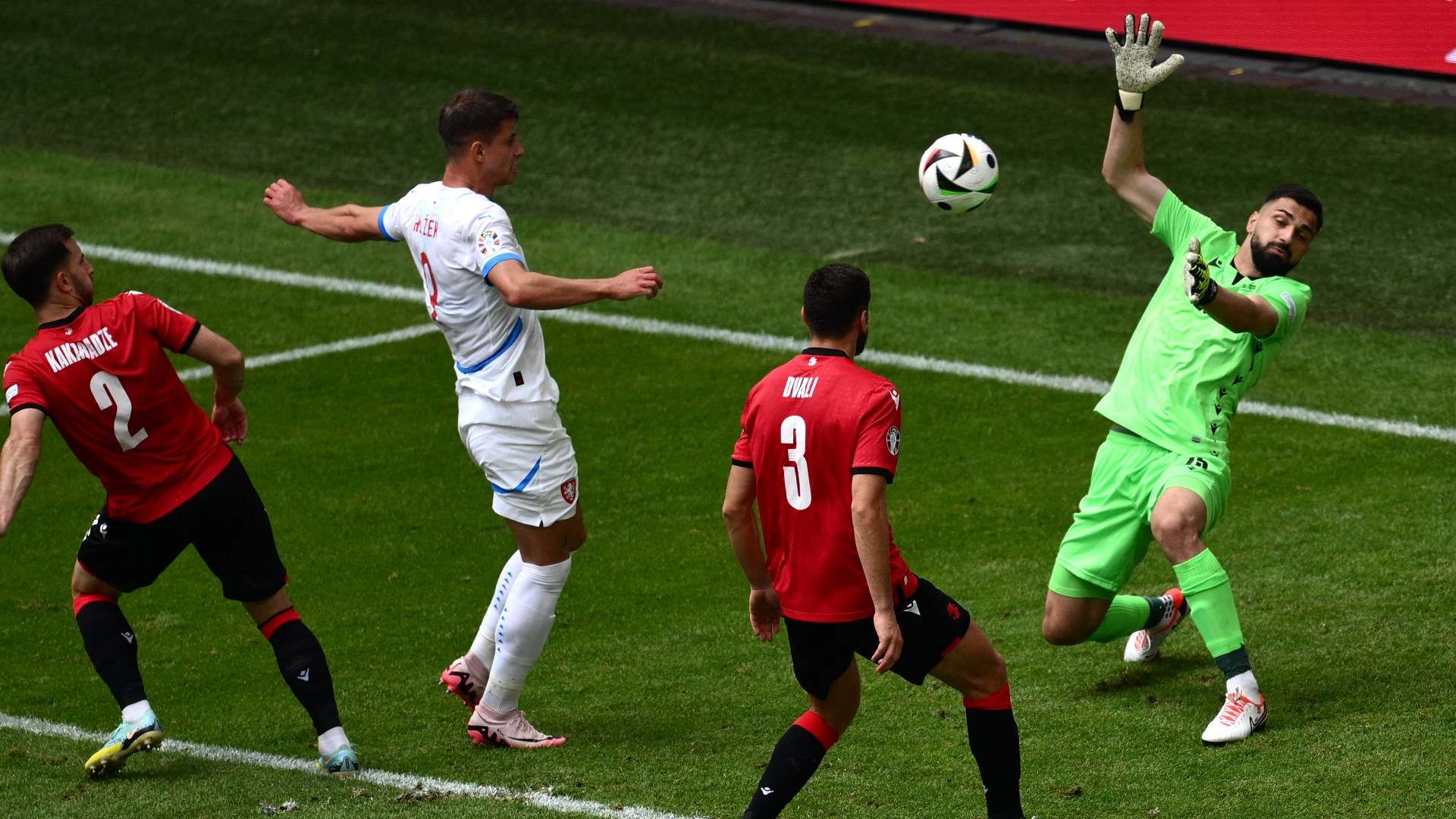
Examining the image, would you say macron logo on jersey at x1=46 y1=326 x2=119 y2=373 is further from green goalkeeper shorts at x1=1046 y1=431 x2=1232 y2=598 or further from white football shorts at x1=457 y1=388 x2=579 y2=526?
green goalkeeper shorts at x1=1046 y1=431 x2=1232 y2=598

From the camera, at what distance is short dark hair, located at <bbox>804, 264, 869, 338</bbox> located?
5.82 m

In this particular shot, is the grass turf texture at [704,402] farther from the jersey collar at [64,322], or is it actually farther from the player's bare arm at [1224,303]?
the jersey collar at [64,322]

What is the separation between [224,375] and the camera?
23.2 feet

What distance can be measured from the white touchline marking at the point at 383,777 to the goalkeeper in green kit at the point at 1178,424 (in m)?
2.06

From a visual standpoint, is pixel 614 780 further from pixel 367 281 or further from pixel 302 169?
pixel 302 169

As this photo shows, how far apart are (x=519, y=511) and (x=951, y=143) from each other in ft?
9.05

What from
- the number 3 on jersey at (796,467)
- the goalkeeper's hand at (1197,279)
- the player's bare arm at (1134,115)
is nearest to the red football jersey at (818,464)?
the number 3 on jersey at (796,467)

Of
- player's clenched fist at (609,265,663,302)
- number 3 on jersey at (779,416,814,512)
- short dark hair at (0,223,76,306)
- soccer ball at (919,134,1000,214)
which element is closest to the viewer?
number 3 on jersey at (779,416,814,512)

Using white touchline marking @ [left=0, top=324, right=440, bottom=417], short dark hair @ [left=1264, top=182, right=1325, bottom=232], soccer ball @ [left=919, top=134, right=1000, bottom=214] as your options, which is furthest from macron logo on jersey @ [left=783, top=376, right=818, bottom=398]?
white touchline marking @ [left=0, top=324, right=440, bottom=417]

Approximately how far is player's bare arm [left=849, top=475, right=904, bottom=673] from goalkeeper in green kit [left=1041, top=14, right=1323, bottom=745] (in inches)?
73.9

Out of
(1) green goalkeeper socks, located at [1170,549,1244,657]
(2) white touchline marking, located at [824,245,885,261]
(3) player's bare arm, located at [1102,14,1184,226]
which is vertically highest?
(3) player's bare arm, located at [1102,14,1184,226]

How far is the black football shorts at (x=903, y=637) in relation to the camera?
19.6 ft

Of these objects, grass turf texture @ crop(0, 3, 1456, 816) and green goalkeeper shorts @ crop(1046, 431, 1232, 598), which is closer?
grass turf texture @ crop(0, 3, 1456, 816)

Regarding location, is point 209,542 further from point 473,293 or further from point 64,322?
point 473,293
